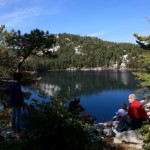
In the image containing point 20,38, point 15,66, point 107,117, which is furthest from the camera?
point 107,117

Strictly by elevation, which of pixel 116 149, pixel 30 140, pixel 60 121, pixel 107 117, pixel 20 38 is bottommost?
pixel 107 117

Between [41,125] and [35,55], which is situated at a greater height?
[35,55]

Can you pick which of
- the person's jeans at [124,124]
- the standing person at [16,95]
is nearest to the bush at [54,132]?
the standing person at [16,95]

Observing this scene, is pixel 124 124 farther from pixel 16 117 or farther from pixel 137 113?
pixel 16 117

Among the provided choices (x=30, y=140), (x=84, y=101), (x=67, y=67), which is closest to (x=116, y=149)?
(x=30, y=140)

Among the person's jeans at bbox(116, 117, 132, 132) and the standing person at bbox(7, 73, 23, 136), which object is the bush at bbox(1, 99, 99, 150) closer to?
the standing person at bbox(7, 73, 23, 136)

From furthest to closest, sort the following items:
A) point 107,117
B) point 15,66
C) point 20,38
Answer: point 107,117 → point 15,66 → point 20,38

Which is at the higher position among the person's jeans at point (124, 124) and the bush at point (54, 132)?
the bush at point (54, 132)

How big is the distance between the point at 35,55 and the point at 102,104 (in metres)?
23.7

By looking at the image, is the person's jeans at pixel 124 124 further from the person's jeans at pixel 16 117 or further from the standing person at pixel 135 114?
the person's jeans at pixel 16 117

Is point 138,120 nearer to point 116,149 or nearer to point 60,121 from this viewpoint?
point 116,149

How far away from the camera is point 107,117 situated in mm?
33000

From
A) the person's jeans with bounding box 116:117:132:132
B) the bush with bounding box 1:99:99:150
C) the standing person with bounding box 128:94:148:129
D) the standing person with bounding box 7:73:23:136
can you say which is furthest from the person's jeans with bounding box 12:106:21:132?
the standing person with bounding box 128:94:148:129

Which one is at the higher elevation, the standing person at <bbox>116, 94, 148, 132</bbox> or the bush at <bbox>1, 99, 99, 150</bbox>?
the bush at <bbox>1, 99, 99, 150</bbox>
